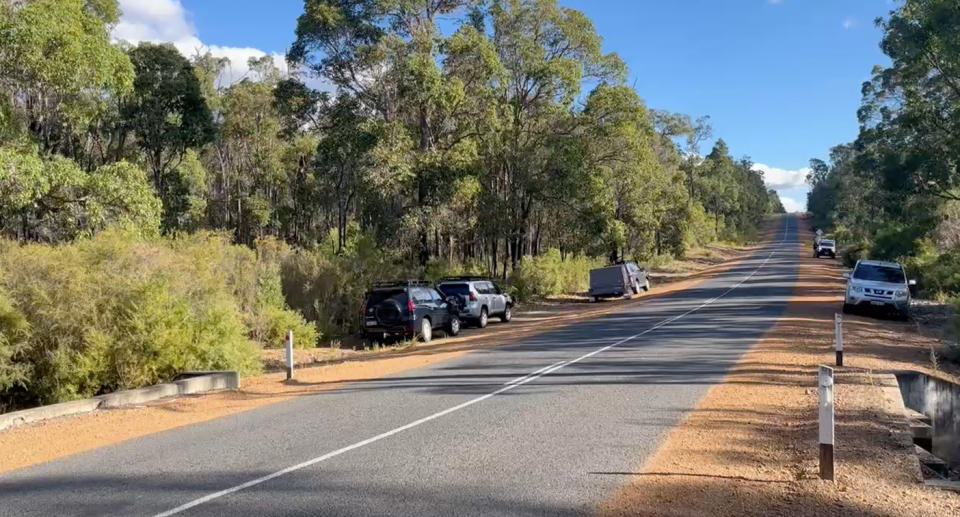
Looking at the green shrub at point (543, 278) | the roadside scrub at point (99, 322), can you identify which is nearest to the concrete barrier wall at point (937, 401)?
the roadside scrub at point (99, 322)

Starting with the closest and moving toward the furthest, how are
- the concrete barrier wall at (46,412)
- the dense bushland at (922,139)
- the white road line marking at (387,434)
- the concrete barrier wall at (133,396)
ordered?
the white road line marking at (387,434) → the concrete barrier wall at (46,412) → the concrete barrier wall at (133,396) → the dense bushland at (922,139)

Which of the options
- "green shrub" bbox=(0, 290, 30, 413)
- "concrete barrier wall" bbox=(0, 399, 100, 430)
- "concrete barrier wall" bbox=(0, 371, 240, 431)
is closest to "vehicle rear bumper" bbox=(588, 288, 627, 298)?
"concrete barrier wall" bbox=(0, 371, 240, 431)

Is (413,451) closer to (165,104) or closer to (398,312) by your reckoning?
(398,312)

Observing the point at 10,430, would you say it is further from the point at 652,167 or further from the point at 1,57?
the point at 652,167

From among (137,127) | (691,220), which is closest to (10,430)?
(137,127)

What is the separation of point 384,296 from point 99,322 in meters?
9.51

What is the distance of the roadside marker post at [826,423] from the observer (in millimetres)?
6418

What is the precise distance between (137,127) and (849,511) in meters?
34.8

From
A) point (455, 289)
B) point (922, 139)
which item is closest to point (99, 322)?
point (455, 289)

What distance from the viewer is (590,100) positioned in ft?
124

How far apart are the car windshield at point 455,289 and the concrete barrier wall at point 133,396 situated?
12.6 metres

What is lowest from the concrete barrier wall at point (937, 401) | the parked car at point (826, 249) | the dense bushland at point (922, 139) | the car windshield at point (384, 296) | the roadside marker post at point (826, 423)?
the concrete barrier wall at point (937, 401)

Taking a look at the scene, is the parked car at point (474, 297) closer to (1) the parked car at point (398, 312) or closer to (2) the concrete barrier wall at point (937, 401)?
(1) the parked car at point (398, 312)

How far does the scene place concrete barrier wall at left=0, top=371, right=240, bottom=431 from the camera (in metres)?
10.3
